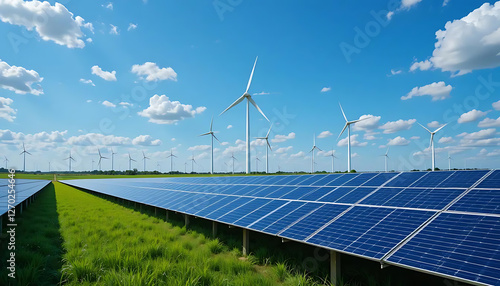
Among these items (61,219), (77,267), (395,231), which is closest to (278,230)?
(395,231)

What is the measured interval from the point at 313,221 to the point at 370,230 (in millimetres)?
2079

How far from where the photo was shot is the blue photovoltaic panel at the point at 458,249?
5669mm

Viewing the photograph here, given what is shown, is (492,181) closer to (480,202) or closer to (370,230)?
(480,202)

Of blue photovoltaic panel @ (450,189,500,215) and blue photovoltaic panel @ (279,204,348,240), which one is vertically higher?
blue photovoltaic panel @ (450,189,500,215)

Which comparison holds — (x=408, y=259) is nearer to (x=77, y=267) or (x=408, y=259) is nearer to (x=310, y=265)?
(x=310, y=265)

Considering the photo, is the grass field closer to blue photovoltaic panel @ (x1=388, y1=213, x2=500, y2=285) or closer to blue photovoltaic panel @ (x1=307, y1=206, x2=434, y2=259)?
blue photovoltaic panel @ (x1=307, y1=206, x2=434, y2=259)

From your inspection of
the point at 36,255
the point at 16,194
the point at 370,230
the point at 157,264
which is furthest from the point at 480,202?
the point at 16,194

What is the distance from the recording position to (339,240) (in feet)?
26.3

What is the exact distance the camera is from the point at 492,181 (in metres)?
10.2

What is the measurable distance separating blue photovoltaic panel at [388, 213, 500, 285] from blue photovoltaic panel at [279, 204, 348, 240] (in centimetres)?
283

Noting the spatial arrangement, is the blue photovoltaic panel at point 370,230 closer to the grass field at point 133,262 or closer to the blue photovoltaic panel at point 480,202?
the blue photovoltaic panel at point 480,202

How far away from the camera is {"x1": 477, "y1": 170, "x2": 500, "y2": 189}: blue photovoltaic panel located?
32.0 ft

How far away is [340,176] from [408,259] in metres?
11.3

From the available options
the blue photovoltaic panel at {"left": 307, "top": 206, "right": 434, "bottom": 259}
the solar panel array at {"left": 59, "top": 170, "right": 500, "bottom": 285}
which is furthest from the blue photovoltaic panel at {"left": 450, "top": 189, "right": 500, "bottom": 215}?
the blue photovoltaic panel at {"left": 307, "top": 206, "right": 434, "bottom": 259}
